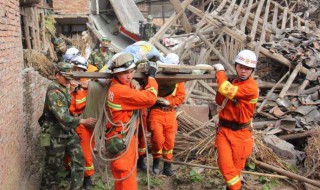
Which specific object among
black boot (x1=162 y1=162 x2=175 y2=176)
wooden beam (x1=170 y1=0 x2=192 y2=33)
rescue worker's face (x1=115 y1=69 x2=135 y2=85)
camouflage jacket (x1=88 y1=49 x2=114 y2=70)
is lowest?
black boot (x1=162 y1=162 x2=175 y2=176)

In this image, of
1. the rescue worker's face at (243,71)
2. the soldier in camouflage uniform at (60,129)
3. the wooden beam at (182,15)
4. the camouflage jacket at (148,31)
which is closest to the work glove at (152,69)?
the soldier in camouflage uniform at (60,129)

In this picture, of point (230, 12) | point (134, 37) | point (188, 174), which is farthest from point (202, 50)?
point (134, 37)

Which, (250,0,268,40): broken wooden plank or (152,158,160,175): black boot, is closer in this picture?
(152,158,160,175): black boot

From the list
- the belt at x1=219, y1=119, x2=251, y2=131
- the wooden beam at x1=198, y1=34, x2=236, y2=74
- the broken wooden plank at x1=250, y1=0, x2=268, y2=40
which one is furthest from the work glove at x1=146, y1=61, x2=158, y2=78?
the broken wooden plank at x1=250, y1=0, x2=268, y2=40

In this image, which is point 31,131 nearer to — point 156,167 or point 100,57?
point 156,167

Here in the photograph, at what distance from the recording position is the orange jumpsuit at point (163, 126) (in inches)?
239

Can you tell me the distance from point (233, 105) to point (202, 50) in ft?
17.6

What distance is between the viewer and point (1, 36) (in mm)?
4562

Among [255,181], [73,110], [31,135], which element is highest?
[73,110]

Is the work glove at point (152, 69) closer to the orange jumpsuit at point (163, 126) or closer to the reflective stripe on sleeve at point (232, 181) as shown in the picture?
the orange jumpsuit at point (163, 126)

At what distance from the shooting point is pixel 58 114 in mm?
4816

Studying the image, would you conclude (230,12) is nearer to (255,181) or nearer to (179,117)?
(179,117)

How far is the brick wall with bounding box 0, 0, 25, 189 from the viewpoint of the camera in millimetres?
4402

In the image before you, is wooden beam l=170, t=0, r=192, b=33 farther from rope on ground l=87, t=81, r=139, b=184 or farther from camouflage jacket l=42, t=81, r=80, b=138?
camouflage jacket l=42, t=81, r=80, b=138
